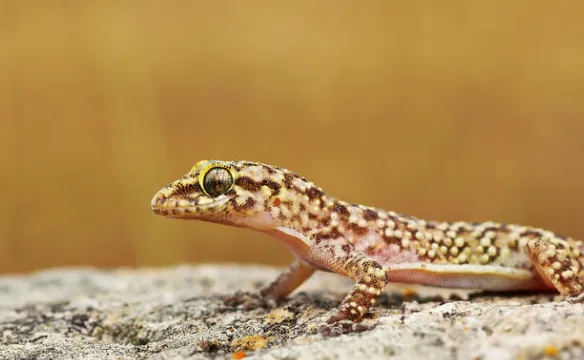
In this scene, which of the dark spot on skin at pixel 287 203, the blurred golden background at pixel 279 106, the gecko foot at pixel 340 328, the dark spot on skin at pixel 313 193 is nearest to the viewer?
the gecko foot at pixel 340 328

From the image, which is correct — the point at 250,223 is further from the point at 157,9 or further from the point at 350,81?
the point at 157,9

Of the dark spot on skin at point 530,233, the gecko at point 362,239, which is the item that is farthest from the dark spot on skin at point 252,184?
the dark spot on skin at point 530,233

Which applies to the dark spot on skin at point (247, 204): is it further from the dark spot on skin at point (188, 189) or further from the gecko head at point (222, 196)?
the dark spot on skin at point (188, 189)

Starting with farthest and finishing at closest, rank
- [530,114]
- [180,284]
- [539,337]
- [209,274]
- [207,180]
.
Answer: [530,114] < [209,274] < [180,284] < [207,180] < [539,337]

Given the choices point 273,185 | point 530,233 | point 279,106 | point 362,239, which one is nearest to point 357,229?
point 362,239

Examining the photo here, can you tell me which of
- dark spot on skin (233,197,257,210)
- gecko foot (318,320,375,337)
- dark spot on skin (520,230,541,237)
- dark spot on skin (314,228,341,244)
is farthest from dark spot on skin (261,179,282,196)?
dark spot on skin (520,230,541,237)

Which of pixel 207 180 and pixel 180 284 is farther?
pixel 180 284

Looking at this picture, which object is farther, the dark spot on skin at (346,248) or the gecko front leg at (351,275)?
the dark spot on skin at (346,248)

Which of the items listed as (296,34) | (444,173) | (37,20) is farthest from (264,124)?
(37,20)
